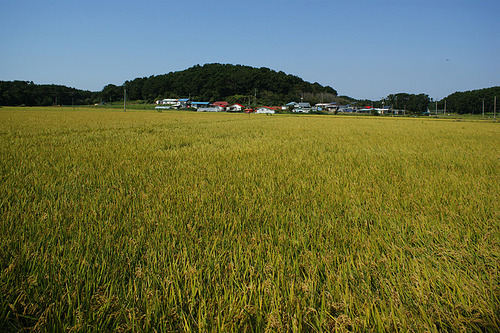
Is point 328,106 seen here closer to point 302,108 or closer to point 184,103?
point 302,108

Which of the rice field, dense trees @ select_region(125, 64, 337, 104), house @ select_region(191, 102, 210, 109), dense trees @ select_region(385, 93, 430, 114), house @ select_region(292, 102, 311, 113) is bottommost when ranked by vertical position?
the rice field

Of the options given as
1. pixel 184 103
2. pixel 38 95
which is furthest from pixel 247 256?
pixel 184 103

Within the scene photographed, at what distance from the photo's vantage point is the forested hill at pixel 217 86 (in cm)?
10438

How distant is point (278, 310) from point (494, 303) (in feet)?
3.02

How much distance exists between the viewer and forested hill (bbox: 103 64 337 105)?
104375mm

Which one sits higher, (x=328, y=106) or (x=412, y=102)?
(x=412, y=102)

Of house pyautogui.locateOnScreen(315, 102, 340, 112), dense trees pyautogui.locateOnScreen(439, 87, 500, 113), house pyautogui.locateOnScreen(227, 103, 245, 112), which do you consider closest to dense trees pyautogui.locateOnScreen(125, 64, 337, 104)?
house pyautogui.locateOnScreen(315, 102, 340, 112)

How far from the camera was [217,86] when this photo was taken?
339 feet

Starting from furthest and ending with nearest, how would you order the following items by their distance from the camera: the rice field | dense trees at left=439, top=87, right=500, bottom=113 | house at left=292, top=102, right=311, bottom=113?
dense trees at left=439, top=87, right=500, bottom=113, house at left=292, top=102, right=311, bottom=113, the rice field

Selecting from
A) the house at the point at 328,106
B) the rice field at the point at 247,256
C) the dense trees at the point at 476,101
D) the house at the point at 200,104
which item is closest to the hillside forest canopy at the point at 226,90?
the house at the point at 328,106

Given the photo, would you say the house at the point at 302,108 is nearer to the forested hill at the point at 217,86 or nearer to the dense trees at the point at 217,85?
the forested hill at the point at 217,86

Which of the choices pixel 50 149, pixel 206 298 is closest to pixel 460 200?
pixel 206 298

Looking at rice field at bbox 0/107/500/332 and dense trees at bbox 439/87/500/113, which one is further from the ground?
dense trees at bbox 439/87/500/113

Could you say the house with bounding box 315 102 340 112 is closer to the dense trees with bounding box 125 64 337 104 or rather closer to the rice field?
the dense trees with bounding box 125 64 337 104
